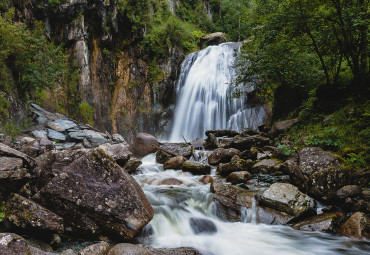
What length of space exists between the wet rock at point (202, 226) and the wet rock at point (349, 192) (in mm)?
2802

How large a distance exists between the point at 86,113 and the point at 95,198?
1367 centimetres

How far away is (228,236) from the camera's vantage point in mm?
4531

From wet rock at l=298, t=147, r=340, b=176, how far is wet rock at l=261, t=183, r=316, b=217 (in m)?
1.31

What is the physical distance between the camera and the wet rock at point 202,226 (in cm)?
467

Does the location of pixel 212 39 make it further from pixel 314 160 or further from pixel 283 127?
pixel 314 160

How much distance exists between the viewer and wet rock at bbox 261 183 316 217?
472cm

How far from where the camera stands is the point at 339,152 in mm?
6379

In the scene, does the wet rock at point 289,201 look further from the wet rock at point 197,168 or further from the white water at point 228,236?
the wet rock at point 197,168

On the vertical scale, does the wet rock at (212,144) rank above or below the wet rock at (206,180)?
above

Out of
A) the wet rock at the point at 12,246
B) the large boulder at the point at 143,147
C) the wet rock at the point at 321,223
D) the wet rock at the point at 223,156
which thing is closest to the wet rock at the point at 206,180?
the wet rock at the point at 223,156

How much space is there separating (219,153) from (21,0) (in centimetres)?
1391

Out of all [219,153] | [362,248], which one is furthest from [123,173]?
[219,153]

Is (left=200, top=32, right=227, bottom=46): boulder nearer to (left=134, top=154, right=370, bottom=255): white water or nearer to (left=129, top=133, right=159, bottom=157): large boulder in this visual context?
(left=129, top=133, right=159, bottom=157): large boulder

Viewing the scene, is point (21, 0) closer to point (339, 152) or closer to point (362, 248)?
point (339, 152)
